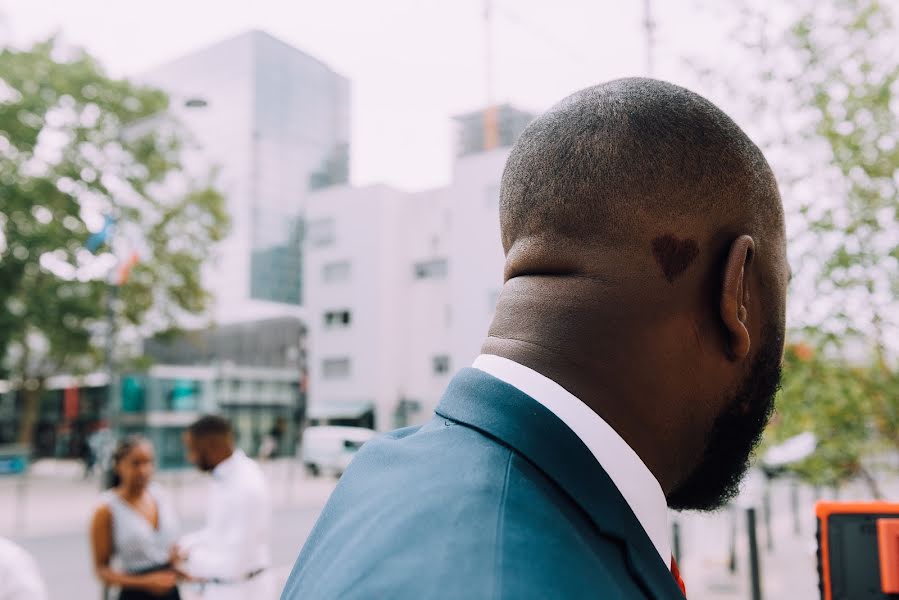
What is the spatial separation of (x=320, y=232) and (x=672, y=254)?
551cm

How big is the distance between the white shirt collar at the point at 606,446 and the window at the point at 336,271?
18.0ft

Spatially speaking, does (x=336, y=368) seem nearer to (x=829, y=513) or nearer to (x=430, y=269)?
(x=430, y=269)

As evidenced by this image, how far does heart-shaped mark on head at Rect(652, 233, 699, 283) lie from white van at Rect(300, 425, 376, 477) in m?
3.68

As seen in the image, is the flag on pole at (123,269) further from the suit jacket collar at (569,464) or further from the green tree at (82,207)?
the suit jacket collar at (569,464)

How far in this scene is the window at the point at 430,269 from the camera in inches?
228

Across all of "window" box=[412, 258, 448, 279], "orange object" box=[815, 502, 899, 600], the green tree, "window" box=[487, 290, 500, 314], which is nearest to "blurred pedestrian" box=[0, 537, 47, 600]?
"window" box=[487, 290, 500, 314]

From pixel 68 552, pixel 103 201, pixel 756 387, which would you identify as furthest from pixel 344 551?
pixel 103 201

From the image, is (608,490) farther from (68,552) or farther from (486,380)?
(68,552)

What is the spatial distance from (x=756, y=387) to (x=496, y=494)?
14.6 inches

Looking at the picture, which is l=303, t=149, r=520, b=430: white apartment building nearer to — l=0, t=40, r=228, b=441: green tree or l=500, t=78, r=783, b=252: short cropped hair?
l=500, t=78, r=783, b=252: short cropped hair

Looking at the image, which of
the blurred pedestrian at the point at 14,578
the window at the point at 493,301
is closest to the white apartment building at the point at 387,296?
the window at the point at 493,301

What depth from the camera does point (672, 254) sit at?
79cm

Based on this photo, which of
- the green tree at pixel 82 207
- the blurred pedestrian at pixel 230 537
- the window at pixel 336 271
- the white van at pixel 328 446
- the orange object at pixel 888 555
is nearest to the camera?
the orange object at pixel 888 555

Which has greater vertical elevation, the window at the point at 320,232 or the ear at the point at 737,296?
the window at the point at 320,232
